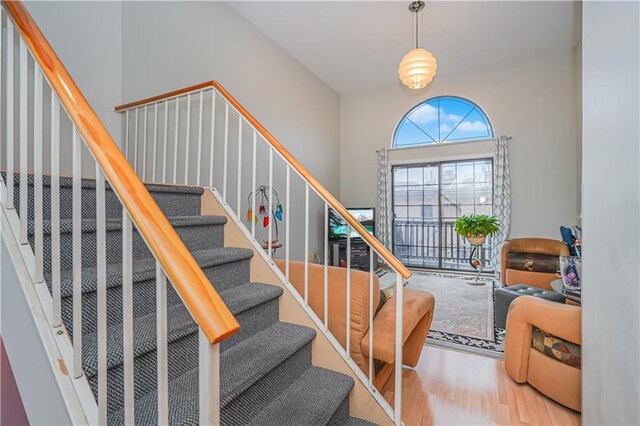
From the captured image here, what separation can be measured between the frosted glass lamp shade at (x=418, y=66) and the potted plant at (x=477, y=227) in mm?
2162

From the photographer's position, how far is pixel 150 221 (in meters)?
0.66

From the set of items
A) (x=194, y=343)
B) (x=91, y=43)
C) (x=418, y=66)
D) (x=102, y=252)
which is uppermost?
(x=418, y=66)

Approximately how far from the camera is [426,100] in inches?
211

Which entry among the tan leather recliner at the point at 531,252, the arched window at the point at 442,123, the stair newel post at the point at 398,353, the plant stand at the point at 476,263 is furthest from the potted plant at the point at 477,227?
the stair newel post at the point at 398,353

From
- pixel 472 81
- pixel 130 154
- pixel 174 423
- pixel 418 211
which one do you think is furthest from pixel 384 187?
pixel 174 423

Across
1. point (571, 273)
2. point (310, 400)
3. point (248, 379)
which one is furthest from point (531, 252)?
point (248, 379)

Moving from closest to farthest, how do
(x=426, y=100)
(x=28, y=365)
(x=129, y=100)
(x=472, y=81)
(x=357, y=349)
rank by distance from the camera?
(x=28, y=365), (x=357, y=349), (x=129, y=100), (x=472, y=81), (x=426, y=100)

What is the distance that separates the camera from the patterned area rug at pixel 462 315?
8.54 feet

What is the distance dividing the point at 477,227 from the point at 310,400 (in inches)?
149

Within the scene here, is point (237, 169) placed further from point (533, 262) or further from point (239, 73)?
point (533, 262)

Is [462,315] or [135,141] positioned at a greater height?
[135,141]

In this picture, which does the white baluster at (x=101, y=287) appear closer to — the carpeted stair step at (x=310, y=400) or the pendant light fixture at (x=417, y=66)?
the carpeted stair step at (x=310, y=400)

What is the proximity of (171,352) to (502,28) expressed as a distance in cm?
484

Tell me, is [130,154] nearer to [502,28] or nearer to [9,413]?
[9,413]
